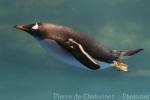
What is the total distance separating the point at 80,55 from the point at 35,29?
3599 millimetres

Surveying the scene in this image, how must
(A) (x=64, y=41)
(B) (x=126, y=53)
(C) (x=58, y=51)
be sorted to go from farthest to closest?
(B) (x=126, y=53) → (C) (x=58, y=51) → (A) (x=64, y=41)

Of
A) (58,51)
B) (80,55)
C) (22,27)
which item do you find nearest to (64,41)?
(58,51)

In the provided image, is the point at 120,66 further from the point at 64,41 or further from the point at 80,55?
the point at 64,41

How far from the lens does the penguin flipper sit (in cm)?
2342

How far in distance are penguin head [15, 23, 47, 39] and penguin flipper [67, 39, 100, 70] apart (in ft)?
6.62

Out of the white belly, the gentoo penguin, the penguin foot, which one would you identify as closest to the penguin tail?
the penguin foot

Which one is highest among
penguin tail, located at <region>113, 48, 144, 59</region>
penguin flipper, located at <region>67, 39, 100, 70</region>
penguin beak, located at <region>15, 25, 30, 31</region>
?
penguin beak, located at <region>15, 25, 30, 31</region>

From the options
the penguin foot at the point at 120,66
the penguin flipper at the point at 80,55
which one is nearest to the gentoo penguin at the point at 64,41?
the penguin flipper at the point at 80,55

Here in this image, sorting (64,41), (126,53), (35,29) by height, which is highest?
(35,29)

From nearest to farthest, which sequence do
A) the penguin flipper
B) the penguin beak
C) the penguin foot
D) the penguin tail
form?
the penguin flipper → the penguin beak → the penguin foot → the penguin tail

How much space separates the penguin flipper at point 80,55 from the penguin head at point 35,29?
2.02m

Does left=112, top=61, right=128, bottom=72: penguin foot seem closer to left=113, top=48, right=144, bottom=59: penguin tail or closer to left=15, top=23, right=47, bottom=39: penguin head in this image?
left=113, top=48, right=144, bottom=59: penguin tail

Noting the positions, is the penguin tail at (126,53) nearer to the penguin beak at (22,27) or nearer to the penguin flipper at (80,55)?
the penguin flipper at (80,55)

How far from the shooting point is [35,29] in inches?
943
